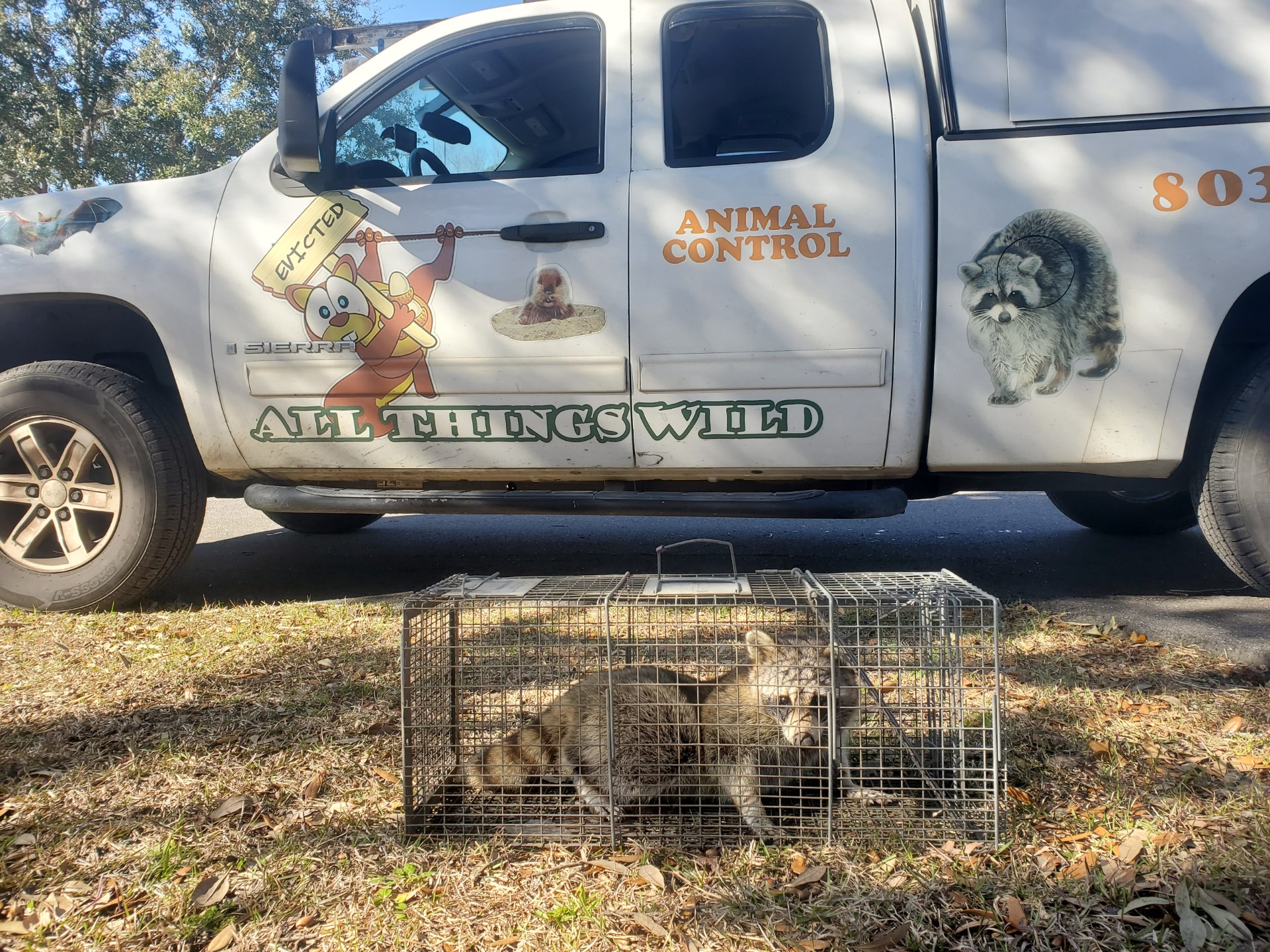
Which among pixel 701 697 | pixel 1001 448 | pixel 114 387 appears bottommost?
pixel 701 697

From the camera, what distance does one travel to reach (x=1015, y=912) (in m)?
1.64

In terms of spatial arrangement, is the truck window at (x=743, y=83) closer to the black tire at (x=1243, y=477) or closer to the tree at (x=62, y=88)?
the black tire at (x=1243, y=477)

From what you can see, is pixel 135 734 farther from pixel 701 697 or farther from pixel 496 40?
pixel 496 40

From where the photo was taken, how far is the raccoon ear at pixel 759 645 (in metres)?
2.08

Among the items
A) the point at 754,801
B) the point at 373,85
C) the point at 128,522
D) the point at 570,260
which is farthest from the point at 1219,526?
the point at 128,522

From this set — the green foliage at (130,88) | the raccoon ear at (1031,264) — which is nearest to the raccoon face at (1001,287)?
the raccoon ear at (1031,264)

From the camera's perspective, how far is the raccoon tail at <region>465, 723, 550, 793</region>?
2.05 meters

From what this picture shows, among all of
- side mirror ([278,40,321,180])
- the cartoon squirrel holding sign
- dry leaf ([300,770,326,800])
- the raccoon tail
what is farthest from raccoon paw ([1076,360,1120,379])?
side mirror ([278,40,321,180])

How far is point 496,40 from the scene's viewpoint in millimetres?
3387

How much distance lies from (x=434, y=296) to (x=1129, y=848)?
2787mm

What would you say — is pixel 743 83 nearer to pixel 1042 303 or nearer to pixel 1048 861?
pixel 1042 303

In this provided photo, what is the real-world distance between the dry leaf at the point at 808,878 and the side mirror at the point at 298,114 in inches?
114

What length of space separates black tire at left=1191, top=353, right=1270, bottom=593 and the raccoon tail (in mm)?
2578

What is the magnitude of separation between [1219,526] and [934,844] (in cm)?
194
